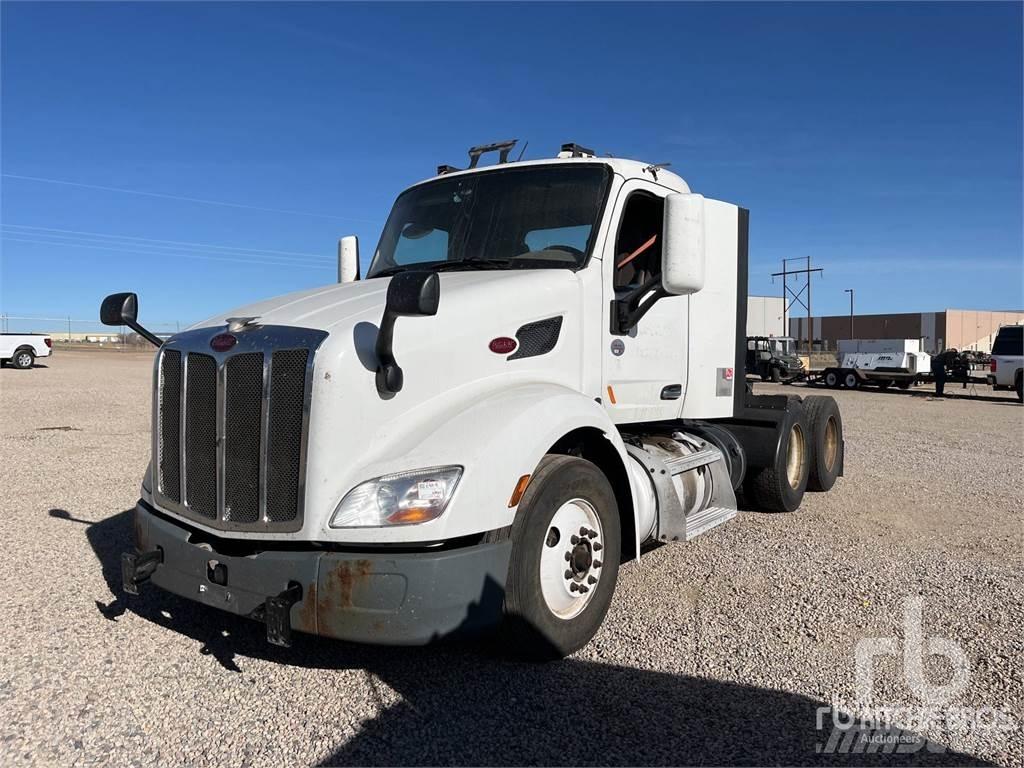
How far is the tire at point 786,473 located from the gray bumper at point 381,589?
4307mm

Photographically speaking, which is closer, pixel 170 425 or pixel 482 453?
pixel 482 453

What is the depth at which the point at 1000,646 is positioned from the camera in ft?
13.3

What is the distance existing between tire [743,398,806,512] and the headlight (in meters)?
4.52

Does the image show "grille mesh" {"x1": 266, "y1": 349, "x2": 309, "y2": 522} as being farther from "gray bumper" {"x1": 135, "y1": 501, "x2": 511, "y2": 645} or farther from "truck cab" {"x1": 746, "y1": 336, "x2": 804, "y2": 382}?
"truck cab" {"x1": 746, "y1": 336, "x2": 804, "y2": 382}

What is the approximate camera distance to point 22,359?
30.0m

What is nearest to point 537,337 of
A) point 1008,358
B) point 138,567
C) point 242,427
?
point 242,427

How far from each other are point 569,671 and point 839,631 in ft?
5.31

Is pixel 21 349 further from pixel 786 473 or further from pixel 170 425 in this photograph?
pixel 786 473

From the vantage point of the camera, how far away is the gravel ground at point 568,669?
3.09 meters

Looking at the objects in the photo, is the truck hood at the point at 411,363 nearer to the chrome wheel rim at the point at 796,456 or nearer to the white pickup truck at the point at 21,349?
the chrome wheel rim at the point at 796,456

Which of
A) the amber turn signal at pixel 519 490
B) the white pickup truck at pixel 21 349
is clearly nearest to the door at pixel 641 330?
the amber turn signal at pixel 519 490

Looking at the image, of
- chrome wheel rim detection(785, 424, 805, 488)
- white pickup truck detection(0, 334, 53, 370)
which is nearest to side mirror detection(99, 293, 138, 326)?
chrome wheel rim detection(785, 424, 805, 488)

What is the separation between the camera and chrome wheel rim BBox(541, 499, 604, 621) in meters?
3.77

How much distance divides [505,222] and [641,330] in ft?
3.75
